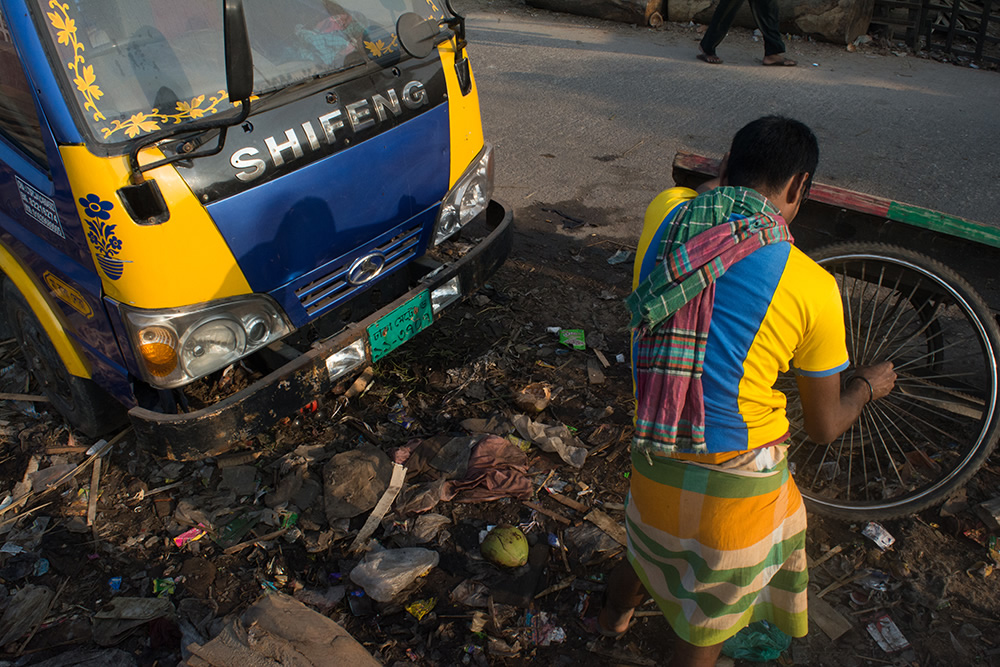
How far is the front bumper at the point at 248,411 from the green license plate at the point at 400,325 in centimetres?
3

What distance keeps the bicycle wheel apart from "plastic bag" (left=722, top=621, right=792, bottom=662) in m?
0.65

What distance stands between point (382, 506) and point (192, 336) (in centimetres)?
116

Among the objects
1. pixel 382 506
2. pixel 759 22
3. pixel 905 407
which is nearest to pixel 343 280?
pixel 382 506

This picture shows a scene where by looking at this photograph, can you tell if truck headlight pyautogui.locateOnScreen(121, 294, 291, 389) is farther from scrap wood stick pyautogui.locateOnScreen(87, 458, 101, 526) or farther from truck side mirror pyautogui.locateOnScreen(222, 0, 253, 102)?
scrap wood stick pyautogui.locateOnScreen(87, 458, 101, 526)

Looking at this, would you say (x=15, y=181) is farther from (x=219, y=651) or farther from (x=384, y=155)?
(x=219, y=651)

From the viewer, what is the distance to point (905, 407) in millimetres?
3459

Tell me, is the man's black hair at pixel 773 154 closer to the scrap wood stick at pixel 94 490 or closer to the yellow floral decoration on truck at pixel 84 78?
the yellow floral decoration on truck at pixel 84 78

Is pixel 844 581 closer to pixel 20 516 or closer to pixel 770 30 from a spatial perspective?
pixel 20 516

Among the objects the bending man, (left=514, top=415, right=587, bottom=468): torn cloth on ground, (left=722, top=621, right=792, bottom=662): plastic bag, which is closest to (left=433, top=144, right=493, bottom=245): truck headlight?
(left=514, top=415, right=587, bottom=468): torn cloth on ground

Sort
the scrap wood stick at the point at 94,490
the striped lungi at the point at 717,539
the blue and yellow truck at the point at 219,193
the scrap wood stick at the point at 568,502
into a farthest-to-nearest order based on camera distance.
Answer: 1. the scrap wood stick at the point at 94,490
2. the scrap wood stick at the point at 568,502
3. the blue and yellow truck at the point at 219,193
4. the striped lungi at the point at 717,539

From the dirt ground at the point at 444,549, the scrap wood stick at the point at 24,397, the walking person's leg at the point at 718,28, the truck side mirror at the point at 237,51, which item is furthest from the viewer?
the walking person's leg at the point at 718,28

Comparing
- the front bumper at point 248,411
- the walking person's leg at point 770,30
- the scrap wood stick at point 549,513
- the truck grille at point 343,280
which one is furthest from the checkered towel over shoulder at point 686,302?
the walking person's leg at point 770,30

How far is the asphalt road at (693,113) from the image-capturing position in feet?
19.5

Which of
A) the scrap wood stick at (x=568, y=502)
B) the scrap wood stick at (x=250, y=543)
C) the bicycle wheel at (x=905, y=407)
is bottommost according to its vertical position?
the scrap wood stick at (x=250, y=543)
